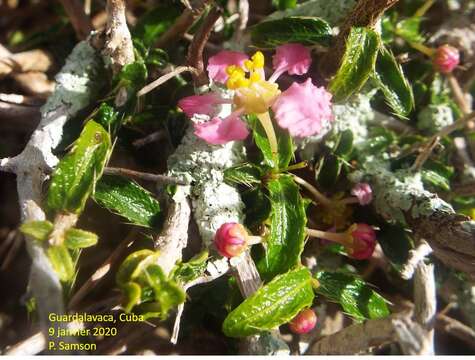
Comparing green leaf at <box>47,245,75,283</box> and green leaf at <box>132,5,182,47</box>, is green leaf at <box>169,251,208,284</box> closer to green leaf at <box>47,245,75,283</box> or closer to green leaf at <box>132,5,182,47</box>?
green leaf at <box>47,245,75,283</box>

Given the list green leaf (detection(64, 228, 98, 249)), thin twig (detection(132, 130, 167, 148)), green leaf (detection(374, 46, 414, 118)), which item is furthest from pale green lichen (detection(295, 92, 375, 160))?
green leaf (detection(64, 228, 98, 249))

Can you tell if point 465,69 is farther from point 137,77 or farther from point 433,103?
point 137,77

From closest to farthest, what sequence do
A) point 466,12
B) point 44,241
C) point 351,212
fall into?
point 44,241, point 351,212, point 466,12

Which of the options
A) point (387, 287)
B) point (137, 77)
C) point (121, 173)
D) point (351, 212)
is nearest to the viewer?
point (121, 173)

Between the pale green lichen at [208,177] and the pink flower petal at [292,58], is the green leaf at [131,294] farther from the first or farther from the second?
the pink flower petal at [292,58]

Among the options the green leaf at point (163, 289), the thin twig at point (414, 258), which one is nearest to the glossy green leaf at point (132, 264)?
the green leaf at point (163, 289)

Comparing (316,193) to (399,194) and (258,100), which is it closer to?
(399,194)

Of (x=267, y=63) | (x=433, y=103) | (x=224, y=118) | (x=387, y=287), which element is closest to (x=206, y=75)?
(x=224, y=118)
